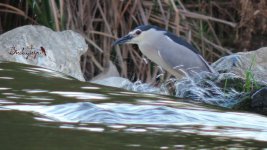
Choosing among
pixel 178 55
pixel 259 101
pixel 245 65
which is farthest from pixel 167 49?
pixel 259 101

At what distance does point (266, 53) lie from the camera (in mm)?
5863

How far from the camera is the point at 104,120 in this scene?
2.47 metres

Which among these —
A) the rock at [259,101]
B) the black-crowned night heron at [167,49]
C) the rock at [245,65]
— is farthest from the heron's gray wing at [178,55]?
the rock at [259,101]

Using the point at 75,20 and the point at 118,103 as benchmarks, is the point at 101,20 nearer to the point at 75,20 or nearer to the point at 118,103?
the point at 75,20

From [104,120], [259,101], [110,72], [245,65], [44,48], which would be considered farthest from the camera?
[110,72]

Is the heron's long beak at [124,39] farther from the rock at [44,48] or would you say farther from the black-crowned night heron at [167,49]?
the rock at [44,48]

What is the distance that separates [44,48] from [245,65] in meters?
1.61

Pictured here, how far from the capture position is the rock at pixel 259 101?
3.72 metres

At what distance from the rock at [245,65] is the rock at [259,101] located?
824 mm

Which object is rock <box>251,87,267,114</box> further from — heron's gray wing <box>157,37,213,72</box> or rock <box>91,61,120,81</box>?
rock <box>91,61,120,81</box>

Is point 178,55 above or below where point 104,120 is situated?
above

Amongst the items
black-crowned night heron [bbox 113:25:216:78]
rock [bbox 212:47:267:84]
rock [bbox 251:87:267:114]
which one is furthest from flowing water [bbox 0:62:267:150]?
black-crowned night heron [bbox 113:25:216:78]

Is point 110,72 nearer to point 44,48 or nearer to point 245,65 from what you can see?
point 44,48

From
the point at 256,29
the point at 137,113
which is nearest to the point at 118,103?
the point at 137,113
